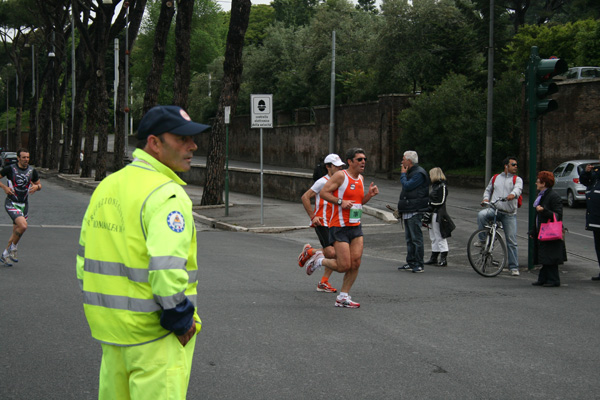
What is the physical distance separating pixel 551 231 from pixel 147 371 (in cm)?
892

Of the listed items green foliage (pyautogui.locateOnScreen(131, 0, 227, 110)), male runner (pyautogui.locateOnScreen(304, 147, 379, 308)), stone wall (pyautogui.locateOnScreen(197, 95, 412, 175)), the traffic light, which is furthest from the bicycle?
green foliage (pyautogui.locateOnScreen(131, 0, 227, 110))

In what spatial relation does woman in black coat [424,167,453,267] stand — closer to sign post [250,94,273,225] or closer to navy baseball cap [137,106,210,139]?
sign post [250,94,273,225]

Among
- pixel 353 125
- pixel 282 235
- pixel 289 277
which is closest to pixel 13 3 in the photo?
pixel 353 125

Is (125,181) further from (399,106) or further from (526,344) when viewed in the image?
(399,106)

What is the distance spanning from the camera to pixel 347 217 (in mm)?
9016

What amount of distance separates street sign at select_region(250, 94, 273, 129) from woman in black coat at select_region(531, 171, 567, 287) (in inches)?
343

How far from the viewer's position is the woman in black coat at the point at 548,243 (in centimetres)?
1097

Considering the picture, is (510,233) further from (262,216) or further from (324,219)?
(262,216)

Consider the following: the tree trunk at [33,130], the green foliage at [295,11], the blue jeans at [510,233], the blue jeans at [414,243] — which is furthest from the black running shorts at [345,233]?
the green foliage at [295,11]

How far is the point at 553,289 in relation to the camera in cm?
1077

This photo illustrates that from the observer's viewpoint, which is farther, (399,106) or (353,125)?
(353,125)

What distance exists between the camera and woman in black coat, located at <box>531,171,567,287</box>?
11.0 metres

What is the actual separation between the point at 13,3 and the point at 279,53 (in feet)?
66.7

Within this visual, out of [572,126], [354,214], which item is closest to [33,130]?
[572,126]
